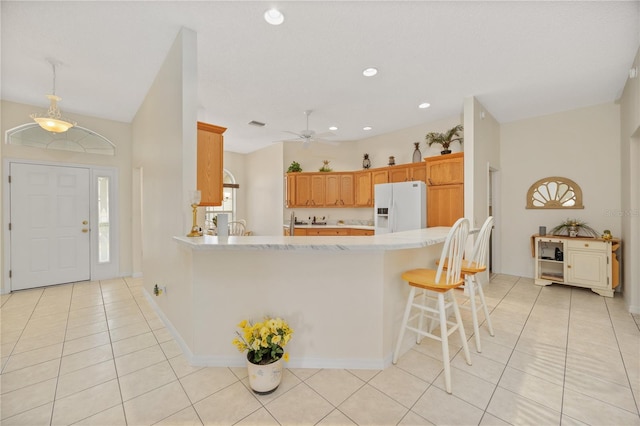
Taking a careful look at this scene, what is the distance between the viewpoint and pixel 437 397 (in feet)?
5.81

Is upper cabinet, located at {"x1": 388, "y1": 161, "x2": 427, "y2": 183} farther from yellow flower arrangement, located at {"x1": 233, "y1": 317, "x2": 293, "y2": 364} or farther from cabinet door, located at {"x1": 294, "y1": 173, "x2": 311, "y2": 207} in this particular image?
yellow flower arrangement, located at {"x1": 233, "y1": 317, "x2": 293, "y2": 364}

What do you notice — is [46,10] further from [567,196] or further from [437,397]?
[567,196]

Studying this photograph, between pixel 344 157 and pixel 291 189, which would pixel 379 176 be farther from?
pixel 291 189

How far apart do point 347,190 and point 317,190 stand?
0.70 m

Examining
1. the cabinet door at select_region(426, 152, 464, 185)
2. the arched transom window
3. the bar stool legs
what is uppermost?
the cabinet door at select_region(426, 152, 464, 185)

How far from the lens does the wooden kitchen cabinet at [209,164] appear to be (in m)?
2.80

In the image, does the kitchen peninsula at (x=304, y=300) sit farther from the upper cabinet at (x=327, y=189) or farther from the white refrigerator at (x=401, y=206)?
the upper cabinet at (x=327, y=189)

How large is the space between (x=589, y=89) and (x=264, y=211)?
641 cm

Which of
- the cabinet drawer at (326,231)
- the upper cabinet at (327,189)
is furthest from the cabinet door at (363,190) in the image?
the cabinet drawer at (326,231)

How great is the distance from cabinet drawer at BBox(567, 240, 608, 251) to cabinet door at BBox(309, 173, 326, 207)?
438 cm

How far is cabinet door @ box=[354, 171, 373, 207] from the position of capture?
5.93 m

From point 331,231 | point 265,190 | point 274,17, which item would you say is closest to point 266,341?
point 274,17

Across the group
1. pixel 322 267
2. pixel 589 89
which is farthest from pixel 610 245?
pixel 322 267

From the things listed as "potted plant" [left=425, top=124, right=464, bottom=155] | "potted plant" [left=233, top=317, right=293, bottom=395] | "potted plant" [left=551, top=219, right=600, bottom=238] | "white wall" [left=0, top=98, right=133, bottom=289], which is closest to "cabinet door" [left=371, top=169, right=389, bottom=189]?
"potted plant" [left=425, top=124, right=464, bottom=155]
